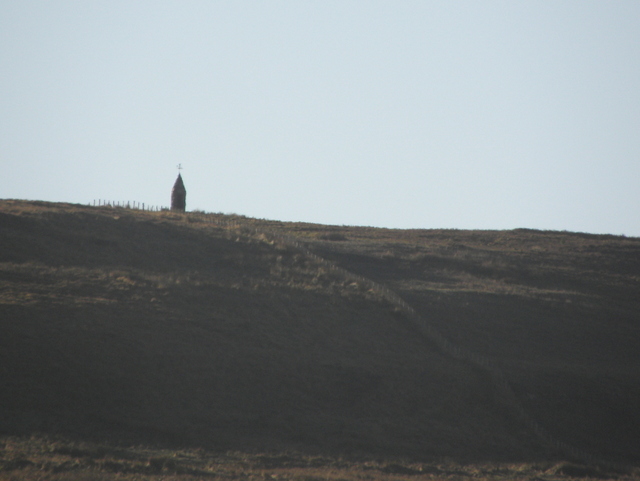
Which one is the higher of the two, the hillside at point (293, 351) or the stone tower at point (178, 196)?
the stone tower at point (178, 196)

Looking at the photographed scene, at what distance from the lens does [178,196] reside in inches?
2793

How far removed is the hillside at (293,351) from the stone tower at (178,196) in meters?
24.6

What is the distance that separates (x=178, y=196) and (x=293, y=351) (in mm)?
46422

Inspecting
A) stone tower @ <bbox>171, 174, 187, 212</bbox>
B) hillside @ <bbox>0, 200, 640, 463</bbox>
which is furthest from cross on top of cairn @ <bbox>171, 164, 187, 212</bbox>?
hillside @ <bbox>0, 200, 640, 463</bbox>

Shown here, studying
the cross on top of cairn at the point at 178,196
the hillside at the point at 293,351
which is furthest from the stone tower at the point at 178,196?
the hillside at the point at 293,351

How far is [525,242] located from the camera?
6384 centimetres

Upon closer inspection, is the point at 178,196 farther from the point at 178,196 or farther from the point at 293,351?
the point at 293,351

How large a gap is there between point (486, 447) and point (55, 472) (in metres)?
13.5

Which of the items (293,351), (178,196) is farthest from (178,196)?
(293,351)

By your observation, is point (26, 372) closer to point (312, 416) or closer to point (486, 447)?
point (312, 416)

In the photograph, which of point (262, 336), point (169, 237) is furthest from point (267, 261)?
point (262, 336)

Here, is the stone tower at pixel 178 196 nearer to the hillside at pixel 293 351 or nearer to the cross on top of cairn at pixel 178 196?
the cross on top of cairn at pixel 178 196

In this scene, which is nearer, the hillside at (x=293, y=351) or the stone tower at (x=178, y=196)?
the hillside at (x=293, y=351)

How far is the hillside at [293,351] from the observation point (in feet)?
69.0
